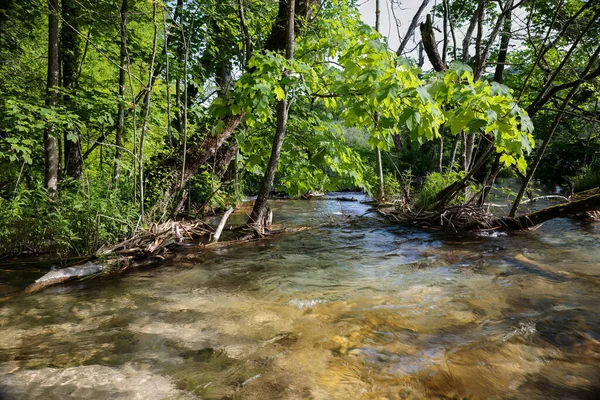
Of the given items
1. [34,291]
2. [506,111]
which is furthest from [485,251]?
[34,291]

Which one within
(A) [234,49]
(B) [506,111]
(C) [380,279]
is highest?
(A) [234,49]

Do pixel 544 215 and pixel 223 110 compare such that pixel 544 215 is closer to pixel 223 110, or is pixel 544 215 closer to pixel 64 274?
pixel 223 110

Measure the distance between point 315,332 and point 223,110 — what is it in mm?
2973

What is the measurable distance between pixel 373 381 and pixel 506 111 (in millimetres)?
2742

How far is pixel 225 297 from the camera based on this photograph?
335cm

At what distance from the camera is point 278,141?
5.53 m

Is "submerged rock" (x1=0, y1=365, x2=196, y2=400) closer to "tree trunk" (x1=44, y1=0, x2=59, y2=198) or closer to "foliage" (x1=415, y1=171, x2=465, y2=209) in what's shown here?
"tree trunk" (x1=44, y1=0, x2=59, y2=198)

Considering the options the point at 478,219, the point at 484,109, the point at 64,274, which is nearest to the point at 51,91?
the point at 64,274

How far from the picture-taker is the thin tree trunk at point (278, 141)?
17.1 ft

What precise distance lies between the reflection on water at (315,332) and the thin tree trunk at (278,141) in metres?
1.49

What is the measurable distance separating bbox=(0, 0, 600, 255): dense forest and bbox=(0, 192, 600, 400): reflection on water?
1.38m

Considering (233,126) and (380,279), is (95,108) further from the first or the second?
(380,279)

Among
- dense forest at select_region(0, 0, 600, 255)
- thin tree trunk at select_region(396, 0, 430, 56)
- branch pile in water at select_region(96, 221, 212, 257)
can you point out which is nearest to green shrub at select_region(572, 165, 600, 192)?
dense forest at select_region(0, 0, 600, 255)

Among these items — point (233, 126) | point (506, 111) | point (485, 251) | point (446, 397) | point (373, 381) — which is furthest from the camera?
point (233, 126)
